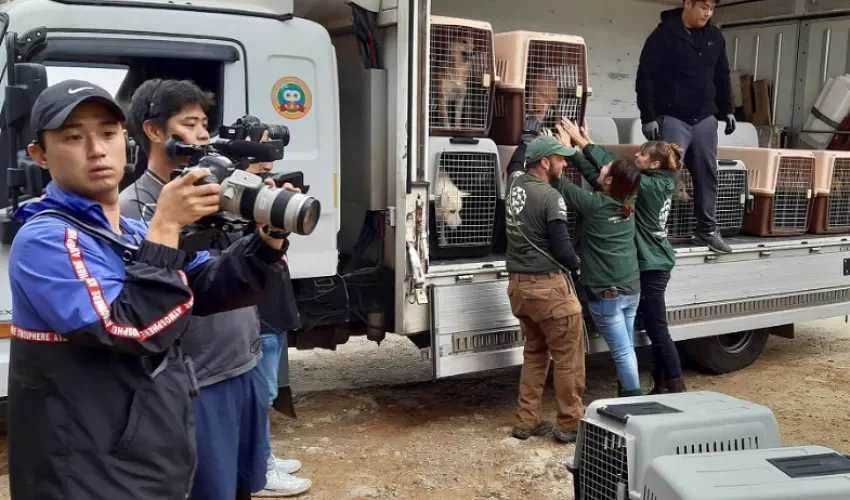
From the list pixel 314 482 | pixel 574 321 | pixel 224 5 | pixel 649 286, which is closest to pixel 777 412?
pixel 649 286

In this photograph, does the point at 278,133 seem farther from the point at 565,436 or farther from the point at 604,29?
the point at 604,29

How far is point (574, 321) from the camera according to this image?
4594 millimetres

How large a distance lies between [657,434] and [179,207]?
1683 mm

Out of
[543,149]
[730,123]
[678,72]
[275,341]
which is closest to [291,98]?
[275,341]

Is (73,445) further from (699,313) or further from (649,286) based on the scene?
(699,313)

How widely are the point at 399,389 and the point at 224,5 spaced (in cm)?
296

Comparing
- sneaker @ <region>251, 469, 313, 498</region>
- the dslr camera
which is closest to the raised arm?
the dslr camera

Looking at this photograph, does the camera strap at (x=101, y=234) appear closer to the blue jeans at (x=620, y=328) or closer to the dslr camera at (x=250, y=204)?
the dslr camera at (x=250, y=204)

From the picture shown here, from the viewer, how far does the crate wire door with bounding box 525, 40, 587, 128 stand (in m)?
5.19

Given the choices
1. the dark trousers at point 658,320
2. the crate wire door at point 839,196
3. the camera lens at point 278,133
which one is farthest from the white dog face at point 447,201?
the crate wire door at point 839,196

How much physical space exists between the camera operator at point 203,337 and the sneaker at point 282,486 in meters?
1.35

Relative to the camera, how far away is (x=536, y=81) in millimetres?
5211

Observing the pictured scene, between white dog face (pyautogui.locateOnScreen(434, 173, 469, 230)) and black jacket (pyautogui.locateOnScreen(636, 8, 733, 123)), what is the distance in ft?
5.68

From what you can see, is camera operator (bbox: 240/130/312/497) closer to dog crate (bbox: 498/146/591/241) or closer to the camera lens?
the camera lens
